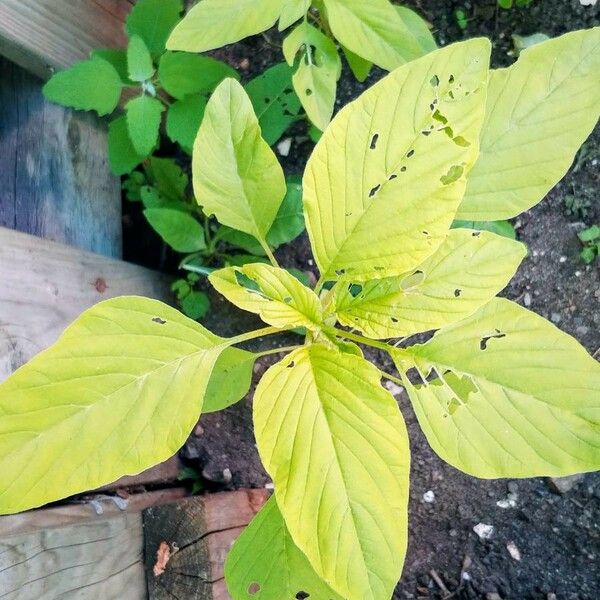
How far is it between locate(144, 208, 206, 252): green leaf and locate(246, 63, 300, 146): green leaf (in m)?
0.27

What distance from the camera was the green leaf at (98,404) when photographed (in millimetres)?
854

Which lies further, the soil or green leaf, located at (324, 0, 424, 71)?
the soil

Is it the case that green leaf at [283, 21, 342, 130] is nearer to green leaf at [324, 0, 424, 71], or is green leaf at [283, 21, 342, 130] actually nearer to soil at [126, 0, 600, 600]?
green leaf at [324, 0, 424, 71]

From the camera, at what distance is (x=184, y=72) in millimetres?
1384

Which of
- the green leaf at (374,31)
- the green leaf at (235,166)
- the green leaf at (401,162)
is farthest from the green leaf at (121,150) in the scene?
the green leaf at (401,162)

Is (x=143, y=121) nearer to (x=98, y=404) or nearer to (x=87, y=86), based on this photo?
(x=87, y=86)

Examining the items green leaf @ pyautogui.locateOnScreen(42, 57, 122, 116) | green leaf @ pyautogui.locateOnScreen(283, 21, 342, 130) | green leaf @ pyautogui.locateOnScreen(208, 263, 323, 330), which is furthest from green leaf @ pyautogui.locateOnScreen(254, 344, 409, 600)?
green leaf @ pyautogui.locateOnScreen(42, 57, 122, 116)

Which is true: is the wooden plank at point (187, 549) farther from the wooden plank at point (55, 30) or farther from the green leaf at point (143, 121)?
the wooden plank at point (55, 30)

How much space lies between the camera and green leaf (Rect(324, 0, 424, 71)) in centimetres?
115

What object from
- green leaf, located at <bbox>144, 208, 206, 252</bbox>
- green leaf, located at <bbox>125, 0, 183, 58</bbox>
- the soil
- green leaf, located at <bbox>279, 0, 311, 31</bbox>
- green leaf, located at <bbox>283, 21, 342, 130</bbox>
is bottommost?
the soil

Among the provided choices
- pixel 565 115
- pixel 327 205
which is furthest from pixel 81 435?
pixel 565 115

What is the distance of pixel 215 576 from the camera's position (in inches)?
53.1

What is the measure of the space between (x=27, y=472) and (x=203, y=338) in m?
0.31

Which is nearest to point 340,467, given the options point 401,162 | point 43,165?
point 401,162
